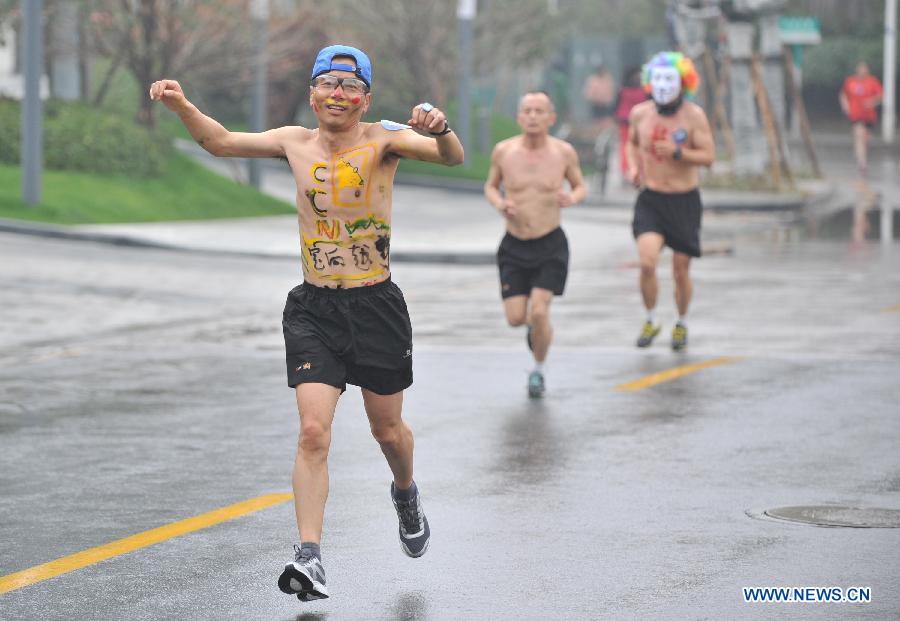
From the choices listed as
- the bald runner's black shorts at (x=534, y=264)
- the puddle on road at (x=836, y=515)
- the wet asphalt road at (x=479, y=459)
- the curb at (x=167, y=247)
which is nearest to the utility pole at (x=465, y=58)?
the curb at (x=167, y=247)

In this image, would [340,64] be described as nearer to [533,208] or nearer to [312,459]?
[312,459]

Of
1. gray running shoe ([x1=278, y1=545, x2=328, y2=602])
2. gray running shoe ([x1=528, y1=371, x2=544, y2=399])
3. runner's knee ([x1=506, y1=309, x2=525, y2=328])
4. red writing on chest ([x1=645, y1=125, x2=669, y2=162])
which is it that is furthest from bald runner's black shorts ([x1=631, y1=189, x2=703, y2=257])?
gray running shoe ([x1=278, y1=545, x2=328, y2=602])

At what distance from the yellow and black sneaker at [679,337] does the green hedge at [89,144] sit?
13.9 metres

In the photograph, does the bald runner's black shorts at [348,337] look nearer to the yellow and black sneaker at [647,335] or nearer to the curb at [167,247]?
the yellow and black sneaker at [647,335]

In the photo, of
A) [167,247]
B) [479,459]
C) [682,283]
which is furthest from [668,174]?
[167,247]

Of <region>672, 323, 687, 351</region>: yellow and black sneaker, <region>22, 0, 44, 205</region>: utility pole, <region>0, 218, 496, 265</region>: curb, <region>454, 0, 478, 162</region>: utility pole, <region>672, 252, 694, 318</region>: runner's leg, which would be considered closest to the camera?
<region>672, 323, 687, 351</region>: yellow and black sneaker

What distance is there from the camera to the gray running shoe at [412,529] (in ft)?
24.7

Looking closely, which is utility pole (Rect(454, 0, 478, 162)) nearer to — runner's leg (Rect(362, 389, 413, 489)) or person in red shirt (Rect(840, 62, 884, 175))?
person in red shirt (Rect(840, 62, 884, 175))

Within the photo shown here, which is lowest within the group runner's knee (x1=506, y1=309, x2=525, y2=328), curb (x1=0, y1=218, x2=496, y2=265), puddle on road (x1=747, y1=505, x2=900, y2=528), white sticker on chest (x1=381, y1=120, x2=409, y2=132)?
curb (x1=0, y1=218, x2=496, y2=265)

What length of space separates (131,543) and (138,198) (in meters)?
18.7

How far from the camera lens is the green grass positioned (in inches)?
953

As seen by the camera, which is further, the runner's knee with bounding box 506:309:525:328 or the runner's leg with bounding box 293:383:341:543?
the runner's knee with bounding box 506:309:525:328

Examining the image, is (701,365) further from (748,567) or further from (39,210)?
(39,210)

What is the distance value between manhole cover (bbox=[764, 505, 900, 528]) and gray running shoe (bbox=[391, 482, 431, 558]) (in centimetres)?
170
